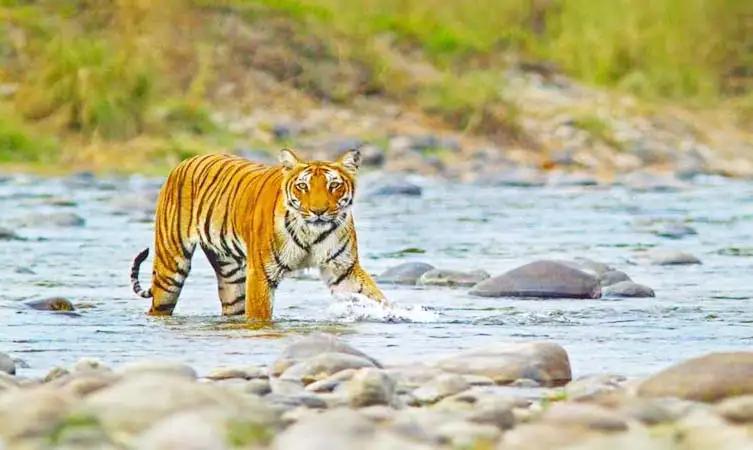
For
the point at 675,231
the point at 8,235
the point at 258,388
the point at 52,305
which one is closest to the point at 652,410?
the point at 258,388

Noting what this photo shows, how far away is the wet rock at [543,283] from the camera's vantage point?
33.5 feet

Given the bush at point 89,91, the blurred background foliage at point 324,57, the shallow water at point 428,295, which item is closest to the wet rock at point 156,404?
→ the shallow water at point 428,295

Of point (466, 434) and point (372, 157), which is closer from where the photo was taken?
point (466, 434)

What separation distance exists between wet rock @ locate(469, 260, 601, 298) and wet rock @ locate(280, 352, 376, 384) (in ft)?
12.0

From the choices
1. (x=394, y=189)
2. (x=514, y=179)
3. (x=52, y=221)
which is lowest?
(x=52, y=221)

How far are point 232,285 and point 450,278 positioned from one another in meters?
1.87

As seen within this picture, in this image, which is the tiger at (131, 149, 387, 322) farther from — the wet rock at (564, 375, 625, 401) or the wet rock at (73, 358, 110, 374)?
the wet rock at (564, 375, 625, 401)

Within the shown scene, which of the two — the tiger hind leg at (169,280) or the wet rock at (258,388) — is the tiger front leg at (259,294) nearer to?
the tiger hind leg at (169,280)

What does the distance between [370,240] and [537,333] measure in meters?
6.19

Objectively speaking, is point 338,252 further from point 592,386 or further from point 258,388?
point 258,388

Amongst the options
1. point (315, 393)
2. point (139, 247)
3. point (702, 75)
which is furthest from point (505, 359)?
point (702, 75)

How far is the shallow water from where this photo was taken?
808 cm

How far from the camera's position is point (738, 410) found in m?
5.19

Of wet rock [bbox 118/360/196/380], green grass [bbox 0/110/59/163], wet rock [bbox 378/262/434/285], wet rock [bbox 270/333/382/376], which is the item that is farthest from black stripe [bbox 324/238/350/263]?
green grass [bbox 0/110/59/163]
